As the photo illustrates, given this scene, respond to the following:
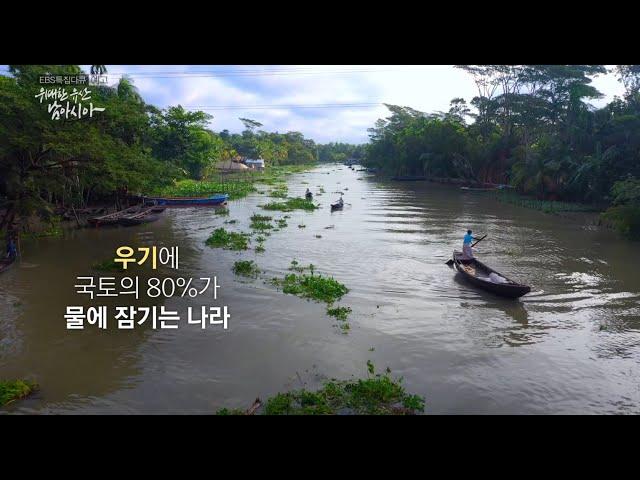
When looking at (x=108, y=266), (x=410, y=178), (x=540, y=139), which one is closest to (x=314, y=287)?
(x=108, y=266)

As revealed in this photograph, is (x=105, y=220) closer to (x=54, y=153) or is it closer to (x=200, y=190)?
(x=54, y=153)

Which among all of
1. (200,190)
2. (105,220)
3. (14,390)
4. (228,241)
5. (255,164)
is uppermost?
(255,164)

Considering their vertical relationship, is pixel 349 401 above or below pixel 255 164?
below

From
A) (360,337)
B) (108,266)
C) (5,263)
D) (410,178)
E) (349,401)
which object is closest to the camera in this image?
(349,401)

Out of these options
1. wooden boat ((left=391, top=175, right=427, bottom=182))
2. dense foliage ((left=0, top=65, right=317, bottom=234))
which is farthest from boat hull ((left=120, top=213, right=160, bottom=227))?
wooden boat ((left=391, top=175, right=427, bottom=182))

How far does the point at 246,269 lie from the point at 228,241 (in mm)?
5065

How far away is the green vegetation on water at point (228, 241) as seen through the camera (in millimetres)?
19033

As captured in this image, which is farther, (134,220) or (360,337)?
(134,220)

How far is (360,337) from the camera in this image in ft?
33.7

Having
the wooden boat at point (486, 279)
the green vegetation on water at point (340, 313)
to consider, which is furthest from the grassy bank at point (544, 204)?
the green vegetation on water at point (340, 313)

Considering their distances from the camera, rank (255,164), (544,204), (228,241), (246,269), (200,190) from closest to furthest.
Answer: (246,269) → (228,241) → (544,204) → (200,190) → (255,164)

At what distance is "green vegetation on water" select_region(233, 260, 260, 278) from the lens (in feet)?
49.1

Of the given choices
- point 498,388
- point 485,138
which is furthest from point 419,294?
point 485,138
